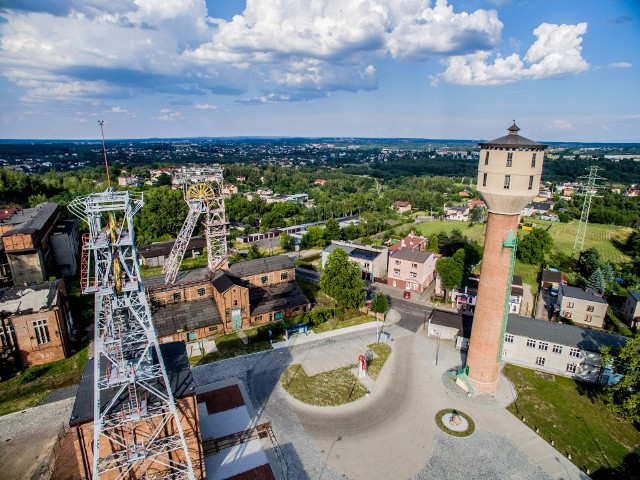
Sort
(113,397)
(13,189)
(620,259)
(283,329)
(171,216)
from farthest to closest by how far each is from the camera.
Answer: (13,189)
(171,216)
(620,259)
(283,329)
(113,397)

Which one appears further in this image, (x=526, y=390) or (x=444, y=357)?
(x=444, y=357)

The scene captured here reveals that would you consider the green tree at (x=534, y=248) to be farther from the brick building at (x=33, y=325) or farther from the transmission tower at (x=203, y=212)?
the brick building at (x=33, y=325)

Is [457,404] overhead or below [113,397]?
below

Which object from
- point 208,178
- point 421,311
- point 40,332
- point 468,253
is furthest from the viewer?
point 468,253

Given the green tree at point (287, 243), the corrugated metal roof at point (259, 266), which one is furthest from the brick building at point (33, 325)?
the green tree at point (287, 243)

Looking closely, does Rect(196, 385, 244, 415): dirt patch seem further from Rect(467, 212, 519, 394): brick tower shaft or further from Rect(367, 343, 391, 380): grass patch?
Rect(467, 212, 519, 394): brick tower shaft

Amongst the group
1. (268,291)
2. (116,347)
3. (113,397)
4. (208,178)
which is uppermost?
(208,178)

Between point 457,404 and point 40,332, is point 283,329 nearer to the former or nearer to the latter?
point 457,404

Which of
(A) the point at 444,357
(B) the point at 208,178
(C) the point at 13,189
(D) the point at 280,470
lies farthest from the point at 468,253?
(C) the point at 13,189
